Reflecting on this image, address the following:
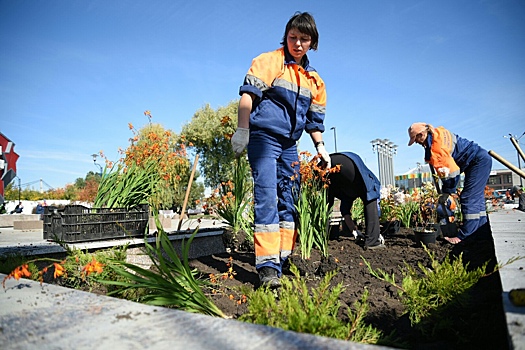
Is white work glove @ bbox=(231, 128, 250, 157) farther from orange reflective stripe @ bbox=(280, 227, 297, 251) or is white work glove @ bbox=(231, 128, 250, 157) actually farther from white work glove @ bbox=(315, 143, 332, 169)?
white work glove @ bbox=(315, 143, 332, 169)

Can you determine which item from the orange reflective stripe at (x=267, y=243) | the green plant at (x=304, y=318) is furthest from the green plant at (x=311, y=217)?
the green plant at (x=304, y=318)

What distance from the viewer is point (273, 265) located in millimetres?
2498

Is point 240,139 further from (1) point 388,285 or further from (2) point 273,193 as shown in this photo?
(1) point 388,285

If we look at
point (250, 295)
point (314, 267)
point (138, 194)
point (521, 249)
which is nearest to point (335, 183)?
point (314, 267)

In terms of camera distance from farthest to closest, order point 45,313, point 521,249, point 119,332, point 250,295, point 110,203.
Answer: point 110,203 < point 521,249 < point 250,295 < point 45,313 < point 119,332

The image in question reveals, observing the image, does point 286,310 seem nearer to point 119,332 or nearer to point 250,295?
point 250,295

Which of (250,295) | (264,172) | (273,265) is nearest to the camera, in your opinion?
(250,295)

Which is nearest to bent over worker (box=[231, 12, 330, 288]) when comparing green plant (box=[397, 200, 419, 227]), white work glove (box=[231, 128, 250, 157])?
white work glove (box=[231, 128, 250, 157])

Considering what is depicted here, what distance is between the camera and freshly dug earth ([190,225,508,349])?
1424 mm

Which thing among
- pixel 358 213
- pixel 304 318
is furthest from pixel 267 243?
pixel 358 213

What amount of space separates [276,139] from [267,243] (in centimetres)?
82

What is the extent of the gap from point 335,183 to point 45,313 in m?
3.26

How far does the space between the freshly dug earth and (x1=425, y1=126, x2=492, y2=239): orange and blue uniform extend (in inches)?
19.2

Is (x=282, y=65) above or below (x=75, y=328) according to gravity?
above
